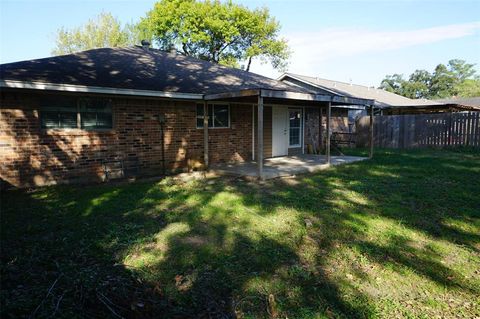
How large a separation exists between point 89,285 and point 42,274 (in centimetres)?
64

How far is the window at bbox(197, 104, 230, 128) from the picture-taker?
1056cm

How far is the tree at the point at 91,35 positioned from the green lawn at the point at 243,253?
98.5ft

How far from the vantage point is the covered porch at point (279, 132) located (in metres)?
8.45

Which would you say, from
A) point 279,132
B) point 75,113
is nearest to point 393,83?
point 279,132

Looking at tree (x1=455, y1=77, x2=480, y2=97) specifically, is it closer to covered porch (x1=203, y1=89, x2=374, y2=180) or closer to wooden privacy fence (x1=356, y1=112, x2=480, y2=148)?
wooden privacy fence (x1=356, y1=112, x2=480, y2=148)

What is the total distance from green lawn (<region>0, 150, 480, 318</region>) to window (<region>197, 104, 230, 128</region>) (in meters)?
4.01

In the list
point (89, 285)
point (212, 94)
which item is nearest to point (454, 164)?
point (212, 94)

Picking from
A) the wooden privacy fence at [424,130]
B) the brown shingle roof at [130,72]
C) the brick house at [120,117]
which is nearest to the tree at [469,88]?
the wooden privacy fence at [424,130]

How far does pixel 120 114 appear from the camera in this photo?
8641 millimetres

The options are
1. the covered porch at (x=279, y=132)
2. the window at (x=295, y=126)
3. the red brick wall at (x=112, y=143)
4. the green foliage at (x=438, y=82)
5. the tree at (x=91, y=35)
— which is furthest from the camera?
the green foliage at (x=438, y=82)

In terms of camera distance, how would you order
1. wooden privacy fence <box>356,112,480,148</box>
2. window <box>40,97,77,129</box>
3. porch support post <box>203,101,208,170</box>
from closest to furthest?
window <box>40,97,77,129</box> < porch support post <box>203,101,208,170</box> < wooden privacy fence <box>356,112,480,148</box>

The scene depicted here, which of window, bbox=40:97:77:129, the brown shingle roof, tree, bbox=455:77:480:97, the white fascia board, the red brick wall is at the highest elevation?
tree, bbox=455:77:480:97

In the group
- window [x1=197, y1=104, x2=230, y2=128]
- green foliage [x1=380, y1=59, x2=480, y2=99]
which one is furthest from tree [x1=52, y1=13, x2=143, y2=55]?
green foliage [x1=380, y1=59, x2=480, y2=99]

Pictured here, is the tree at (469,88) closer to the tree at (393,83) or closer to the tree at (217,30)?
the tree at (393,83)
